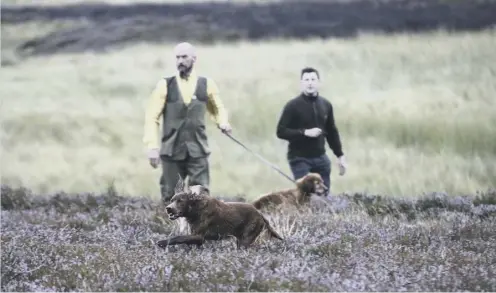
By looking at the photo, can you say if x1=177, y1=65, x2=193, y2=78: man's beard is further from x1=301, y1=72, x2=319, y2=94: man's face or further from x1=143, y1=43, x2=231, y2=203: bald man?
x1=301, y1=72, x2=319, y2=94: man's face

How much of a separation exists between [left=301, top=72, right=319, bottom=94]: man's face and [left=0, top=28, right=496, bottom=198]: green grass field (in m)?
1.45

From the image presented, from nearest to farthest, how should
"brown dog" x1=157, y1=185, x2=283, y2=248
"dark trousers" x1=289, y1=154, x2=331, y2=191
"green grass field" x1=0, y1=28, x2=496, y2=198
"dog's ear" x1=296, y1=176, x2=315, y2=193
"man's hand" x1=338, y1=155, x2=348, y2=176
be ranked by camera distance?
"brown dog" x1=157, y1=185, x2=283, y2=248
"dog's ear" x1=296, y1=176, x2=315, y2=193
"dark trousers" x1=289, y1=154, x2=331, y2=191
"man's hand" x1=338, y1=155, x2=348, y2=176
"green grass field" x1=0, y1=28, x2=496, y2=198

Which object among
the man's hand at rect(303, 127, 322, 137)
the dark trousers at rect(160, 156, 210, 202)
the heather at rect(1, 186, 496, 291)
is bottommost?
the heather at rect(1, 186, 496, 291)

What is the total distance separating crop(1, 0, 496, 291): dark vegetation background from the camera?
7.55 m

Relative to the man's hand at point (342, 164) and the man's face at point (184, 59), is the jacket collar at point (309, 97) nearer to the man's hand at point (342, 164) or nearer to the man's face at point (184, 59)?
the man's hand at point (342, 164)

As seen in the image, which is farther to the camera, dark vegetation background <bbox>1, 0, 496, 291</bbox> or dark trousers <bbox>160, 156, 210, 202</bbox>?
dark trousers <bbox>160, 156, 210, 202</bbox>

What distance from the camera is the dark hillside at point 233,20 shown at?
13719mm

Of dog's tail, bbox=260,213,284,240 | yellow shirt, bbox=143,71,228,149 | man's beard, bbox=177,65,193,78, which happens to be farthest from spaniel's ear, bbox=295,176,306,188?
dog's tail, bbox=260,213,284,240

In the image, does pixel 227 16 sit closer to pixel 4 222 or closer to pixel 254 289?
pixel 4 222

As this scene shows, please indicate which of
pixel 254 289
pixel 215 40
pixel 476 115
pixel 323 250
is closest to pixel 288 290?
pixel 254 289

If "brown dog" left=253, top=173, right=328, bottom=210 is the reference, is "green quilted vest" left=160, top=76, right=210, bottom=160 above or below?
above

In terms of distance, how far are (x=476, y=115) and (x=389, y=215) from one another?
2176 mm

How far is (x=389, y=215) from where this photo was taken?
36.1 feet

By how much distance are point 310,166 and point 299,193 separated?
92cm
